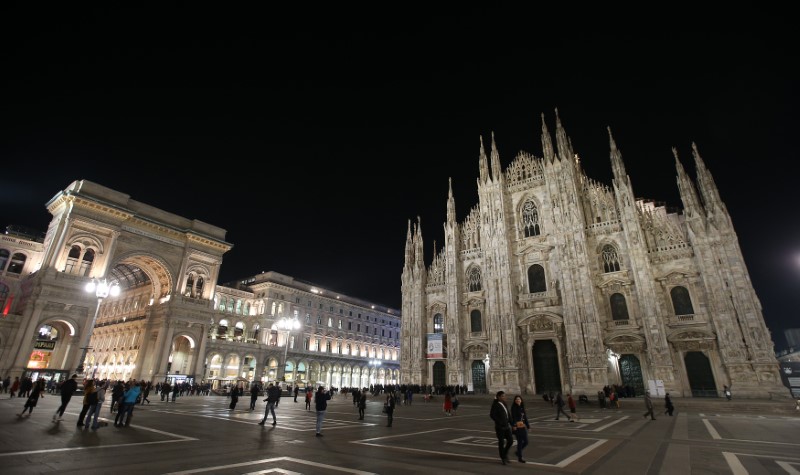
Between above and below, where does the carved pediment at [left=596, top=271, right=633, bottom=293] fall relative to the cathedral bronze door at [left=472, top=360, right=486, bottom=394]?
above

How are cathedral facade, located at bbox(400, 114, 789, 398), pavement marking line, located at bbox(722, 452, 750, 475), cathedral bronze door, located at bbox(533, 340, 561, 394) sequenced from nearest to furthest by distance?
pavement marking line, located at bbox(722, 452, 750, 475) → cathedral facade, located at bbox(400, 114, 789, 398) → cathedral bronze door, located at bbox(533, 340, 561, 394)

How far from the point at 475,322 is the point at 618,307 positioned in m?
13.3

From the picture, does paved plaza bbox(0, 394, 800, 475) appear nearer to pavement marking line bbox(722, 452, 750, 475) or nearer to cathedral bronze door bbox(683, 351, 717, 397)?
pavement marking line bbox(722, 452, 750, 475)

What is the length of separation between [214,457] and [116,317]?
56872 millimetres

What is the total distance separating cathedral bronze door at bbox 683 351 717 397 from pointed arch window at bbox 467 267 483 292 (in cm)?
1835

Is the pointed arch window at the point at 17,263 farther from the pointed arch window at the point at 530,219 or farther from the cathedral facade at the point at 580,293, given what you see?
the pointed arch window at the point at 530,219

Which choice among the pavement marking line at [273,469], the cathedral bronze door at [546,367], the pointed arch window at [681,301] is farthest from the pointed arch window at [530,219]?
the pavement marking line at [273,469]

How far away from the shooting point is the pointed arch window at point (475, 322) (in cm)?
3997

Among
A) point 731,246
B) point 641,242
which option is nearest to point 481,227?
point 641,242

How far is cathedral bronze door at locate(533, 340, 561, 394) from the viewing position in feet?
115

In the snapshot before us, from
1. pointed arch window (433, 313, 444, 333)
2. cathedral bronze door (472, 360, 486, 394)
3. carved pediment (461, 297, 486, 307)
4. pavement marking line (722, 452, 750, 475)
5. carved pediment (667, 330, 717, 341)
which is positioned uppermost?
carved pediment (461, 297, 486, 307)

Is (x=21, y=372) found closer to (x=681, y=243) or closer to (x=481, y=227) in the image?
(x=481, y=227)

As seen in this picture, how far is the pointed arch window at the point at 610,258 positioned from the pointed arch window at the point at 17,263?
59568mm

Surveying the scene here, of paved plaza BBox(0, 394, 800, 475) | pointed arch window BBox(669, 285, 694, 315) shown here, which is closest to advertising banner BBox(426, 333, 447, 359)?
pointed arch window BBox(669, 285, 694, 315)
